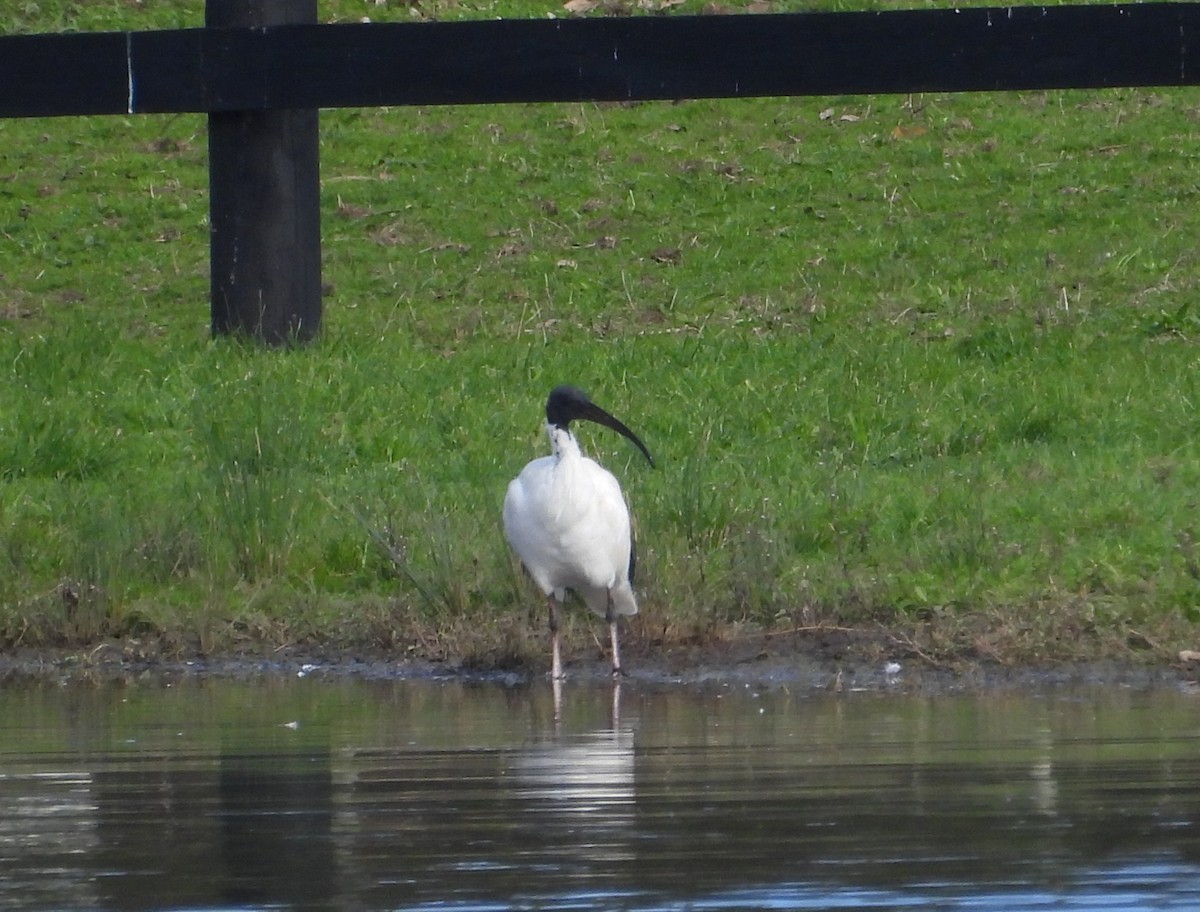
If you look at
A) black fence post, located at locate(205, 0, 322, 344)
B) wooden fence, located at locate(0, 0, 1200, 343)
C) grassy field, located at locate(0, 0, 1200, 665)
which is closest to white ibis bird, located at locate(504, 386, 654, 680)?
grassy field, located at locate(0, 0, 1200, 665)

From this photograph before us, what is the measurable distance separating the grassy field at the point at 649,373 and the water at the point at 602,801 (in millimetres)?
756

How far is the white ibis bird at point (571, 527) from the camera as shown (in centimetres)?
808

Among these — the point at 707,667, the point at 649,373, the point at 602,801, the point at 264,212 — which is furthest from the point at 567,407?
the point at 264,212

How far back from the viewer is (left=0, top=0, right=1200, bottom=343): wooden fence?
37.4 feet

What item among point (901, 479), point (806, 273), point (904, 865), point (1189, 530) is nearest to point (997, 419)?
point (901, 479)

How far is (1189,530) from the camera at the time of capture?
8.69 m

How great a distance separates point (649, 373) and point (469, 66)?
1778 millimetres

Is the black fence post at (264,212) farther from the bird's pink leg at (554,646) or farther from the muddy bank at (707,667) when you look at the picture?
the bird's pink leg at (554,646)

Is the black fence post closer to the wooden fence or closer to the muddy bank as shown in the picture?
the wooden fence

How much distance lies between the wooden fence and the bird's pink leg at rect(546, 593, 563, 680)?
12.9ft

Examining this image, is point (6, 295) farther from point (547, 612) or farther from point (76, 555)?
point (547, 612)

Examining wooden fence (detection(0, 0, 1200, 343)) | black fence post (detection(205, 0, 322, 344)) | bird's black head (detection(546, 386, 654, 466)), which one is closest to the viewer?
bird's black head (detection(546, 386, 654, 466))

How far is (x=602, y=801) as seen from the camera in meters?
5.85

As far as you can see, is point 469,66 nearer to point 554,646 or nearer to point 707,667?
point 554,646
